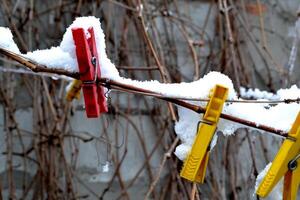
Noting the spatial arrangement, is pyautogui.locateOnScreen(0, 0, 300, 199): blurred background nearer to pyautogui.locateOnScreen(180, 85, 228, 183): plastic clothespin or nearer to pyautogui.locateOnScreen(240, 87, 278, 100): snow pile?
pyautogui.locateOnScreen(240, 87, 278, 100): snow pile

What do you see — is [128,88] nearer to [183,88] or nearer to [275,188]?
[183,88]

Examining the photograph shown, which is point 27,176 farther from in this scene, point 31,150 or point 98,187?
point 98,187

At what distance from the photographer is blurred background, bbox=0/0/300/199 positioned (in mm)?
1517

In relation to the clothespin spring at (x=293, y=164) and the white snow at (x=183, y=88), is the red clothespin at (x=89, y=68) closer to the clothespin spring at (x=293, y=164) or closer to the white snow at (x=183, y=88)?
the white snow at (x=183, y=88)

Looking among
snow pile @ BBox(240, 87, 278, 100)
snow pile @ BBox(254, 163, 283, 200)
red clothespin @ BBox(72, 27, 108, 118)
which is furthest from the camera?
snow pile @ BBox(240, 87, 278, 100)

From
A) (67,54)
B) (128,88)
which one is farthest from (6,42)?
(128,88)

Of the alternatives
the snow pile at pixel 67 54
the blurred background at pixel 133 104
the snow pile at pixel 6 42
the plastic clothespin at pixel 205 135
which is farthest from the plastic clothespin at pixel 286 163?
the blurred background at pixel 133 104

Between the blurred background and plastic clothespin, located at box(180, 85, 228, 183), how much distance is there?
0.58 metres

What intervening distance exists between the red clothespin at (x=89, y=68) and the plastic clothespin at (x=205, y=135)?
0.17 meters

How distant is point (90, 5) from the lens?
172cm

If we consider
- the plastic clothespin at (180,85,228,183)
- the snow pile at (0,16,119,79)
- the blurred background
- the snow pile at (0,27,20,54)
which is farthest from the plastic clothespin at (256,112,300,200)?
the blurred background

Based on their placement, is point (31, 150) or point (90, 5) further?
point (90, 5)

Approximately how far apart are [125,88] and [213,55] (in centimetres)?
97

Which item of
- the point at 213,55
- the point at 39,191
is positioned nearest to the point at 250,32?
the point at 213,55
